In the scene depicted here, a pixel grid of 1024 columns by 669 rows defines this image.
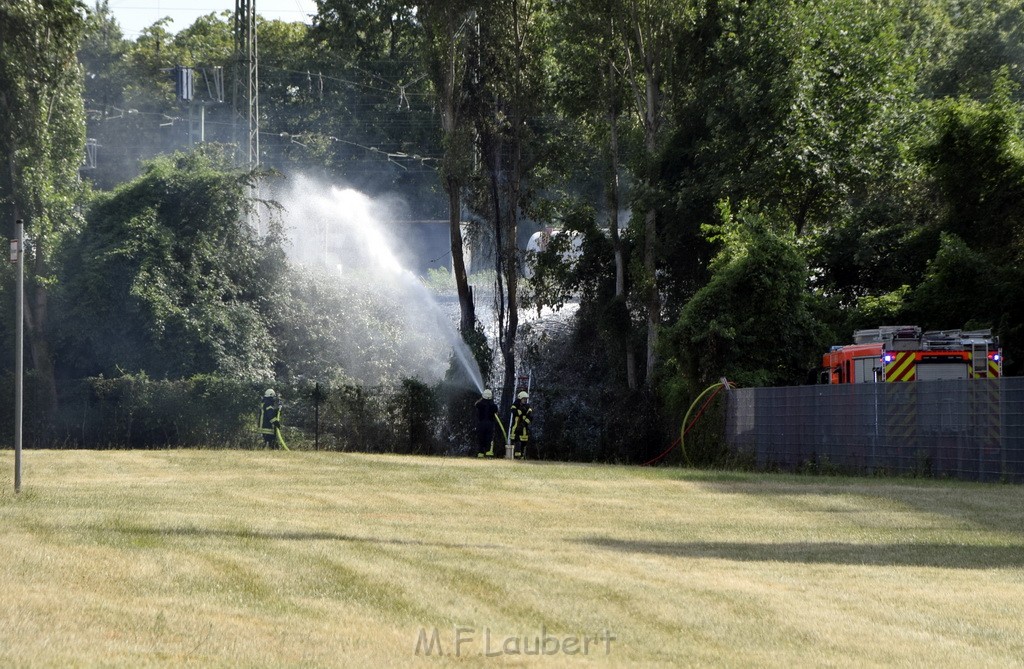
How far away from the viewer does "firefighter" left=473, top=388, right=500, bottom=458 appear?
37219mm

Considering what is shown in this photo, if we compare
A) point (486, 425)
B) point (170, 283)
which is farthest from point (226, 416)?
point (170, 283)

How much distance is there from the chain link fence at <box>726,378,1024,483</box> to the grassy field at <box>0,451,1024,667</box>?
4.13m

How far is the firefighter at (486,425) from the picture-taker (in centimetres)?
3722

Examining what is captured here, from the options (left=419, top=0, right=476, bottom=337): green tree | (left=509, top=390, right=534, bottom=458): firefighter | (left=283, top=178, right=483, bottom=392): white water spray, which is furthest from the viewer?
(left=283, top=178, right=483, bottom=392): white water spray

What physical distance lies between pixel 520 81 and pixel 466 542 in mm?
34273

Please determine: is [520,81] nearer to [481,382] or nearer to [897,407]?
[481,382]

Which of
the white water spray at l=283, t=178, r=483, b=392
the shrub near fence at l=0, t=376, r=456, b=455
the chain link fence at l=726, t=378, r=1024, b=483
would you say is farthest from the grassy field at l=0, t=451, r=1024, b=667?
the white water spray at l=283, t=178, r=483, b=392

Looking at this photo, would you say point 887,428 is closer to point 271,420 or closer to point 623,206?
point 271,420

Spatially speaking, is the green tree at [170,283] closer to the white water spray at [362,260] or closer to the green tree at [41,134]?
the green tree at [41,134]

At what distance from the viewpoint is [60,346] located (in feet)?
159

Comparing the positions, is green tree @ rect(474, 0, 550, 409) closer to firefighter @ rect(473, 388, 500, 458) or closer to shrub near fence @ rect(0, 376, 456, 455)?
shrub near fence @ rect(0, 376, 456, 455)

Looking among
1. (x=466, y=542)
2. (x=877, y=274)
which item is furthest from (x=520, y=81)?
(x=466, y=542)

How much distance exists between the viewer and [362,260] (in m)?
61.9

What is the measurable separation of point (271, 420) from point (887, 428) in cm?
1606
